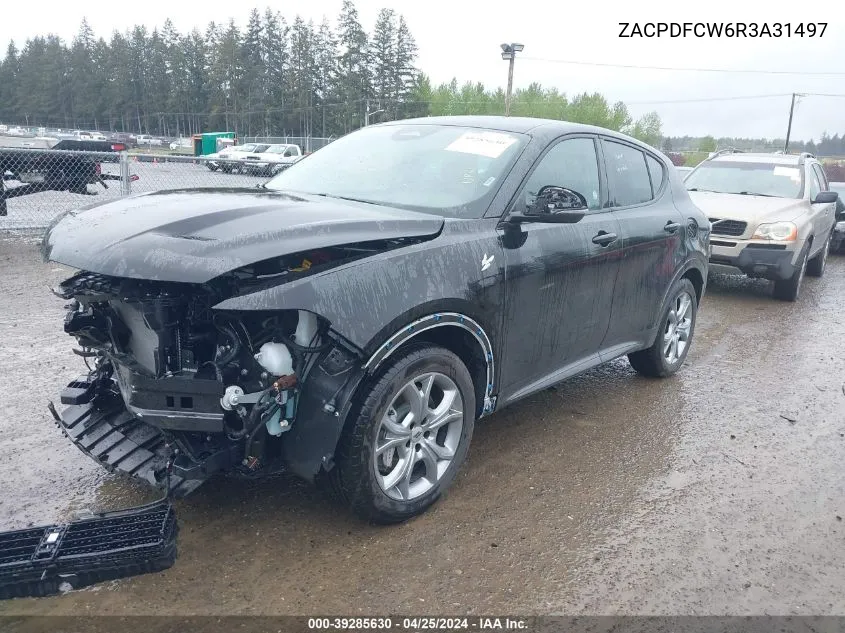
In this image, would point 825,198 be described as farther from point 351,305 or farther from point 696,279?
point 351,305

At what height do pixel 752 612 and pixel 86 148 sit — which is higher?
pixel 86 148

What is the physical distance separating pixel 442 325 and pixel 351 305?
0.56 m

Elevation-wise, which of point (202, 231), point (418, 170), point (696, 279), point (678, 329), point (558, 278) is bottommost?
point (678, 329)

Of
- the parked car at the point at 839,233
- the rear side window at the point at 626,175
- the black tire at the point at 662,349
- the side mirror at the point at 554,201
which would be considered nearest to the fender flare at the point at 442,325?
the side mirror at the point at 554,201

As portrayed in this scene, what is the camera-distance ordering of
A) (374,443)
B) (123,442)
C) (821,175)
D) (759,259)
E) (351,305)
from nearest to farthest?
1. (351,305)
2. (374,443)
3. (123,442)
4. (759,259)
5. (821,175)

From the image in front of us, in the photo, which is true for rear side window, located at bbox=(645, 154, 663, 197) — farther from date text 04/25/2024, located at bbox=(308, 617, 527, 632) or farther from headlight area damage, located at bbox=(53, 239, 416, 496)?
date text 04/25/2024, located at bbox=(308, 617, 527, 632)

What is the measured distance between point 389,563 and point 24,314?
5143 mm

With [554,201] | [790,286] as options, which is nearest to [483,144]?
[554,201]

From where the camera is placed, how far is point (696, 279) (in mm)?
5516

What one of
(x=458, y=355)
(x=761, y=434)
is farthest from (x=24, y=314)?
(x=761, y=434)

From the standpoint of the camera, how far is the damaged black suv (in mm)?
2547

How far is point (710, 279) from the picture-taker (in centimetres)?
1009


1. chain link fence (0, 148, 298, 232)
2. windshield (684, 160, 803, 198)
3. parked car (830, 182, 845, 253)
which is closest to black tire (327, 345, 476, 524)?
chain link fence (0, 148, 298, 232)

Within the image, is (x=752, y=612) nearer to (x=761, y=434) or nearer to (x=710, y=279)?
(x=761, y=434)
